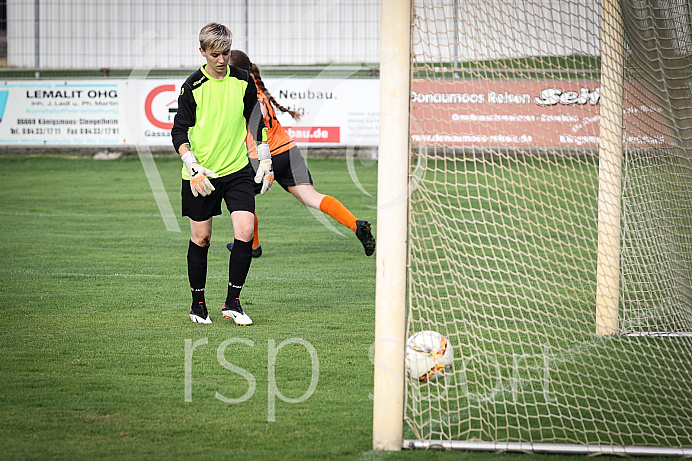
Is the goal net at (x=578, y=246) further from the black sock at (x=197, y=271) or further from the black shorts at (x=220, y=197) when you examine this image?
the black sock at (x=197, y=271)

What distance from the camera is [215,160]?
5059 mm

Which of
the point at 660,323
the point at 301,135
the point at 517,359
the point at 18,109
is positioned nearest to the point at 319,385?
the point at 517,359

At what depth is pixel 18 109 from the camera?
51.2 feet

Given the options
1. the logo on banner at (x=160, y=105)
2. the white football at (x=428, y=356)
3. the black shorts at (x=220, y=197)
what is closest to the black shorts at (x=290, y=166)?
the black shorts at (x=220, y=197)

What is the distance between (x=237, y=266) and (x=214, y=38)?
4.79 ft

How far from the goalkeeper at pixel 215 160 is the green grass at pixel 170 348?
0.33 meters

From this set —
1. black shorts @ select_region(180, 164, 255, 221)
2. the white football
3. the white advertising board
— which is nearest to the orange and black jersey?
black shorts @ select_region(180, 164, 255, 221)

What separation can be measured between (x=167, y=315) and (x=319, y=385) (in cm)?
179

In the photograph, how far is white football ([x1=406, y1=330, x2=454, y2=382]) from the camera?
3.87m

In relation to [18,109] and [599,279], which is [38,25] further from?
[599,279]

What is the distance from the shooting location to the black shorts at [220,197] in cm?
504

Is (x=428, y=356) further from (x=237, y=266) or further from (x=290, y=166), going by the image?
(x=290, y=166)

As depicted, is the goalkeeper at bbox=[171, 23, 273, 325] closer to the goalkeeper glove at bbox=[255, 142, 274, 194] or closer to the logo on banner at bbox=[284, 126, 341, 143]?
the goalkeeper glove at bbox=[255, 142, 274, 194]

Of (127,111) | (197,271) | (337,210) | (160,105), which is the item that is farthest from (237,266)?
(127,111)
